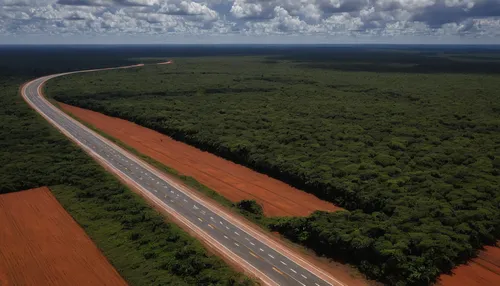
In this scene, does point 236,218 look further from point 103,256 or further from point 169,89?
point 169,89

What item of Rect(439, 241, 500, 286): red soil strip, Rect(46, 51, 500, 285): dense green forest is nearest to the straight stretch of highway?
Rect(46, 51, 500, 285): dense green forest

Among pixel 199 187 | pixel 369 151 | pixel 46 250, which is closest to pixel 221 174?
pixel 199 187

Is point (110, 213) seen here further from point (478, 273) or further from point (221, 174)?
point (478, 273)

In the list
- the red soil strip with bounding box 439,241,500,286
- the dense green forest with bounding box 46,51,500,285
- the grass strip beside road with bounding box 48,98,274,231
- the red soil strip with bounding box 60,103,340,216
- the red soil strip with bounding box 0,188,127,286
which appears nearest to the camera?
the red soil strip with bounding box 439,241,500,286

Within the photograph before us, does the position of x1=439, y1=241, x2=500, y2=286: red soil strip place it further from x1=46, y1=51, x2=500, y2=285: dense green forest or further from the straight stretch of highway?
the straight stretch of highway

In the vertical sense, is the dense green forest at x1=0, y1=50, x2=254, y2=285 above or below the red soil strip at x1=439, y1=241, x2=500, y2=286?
below

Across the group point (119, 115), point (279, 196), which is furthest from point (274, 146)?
point (119, 115)

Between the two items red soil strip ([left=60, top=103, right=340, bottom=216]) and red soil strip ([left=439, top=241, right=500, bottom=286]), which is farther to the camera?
red soil strip ([left=60, top=103, right=340, bottom=216])
